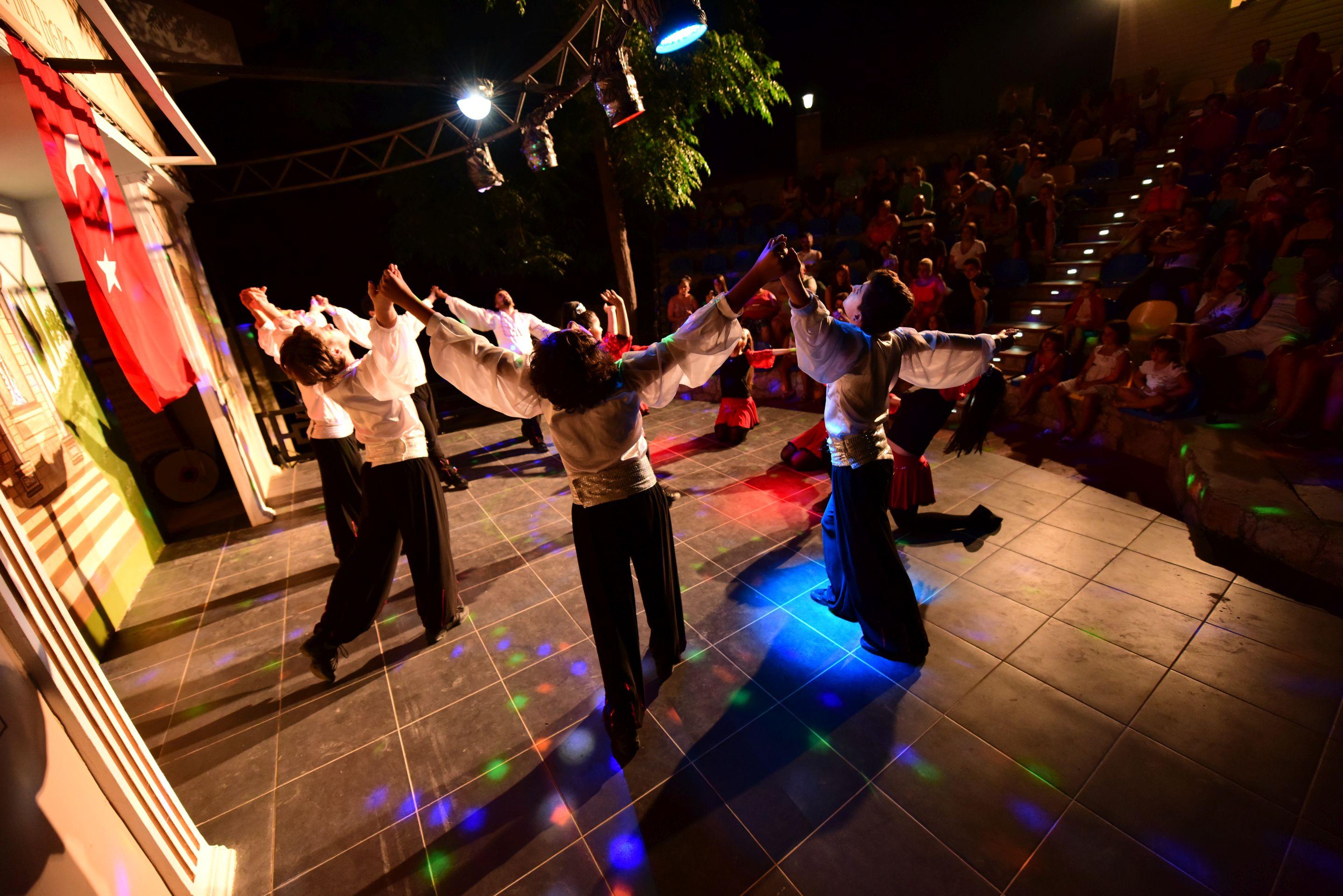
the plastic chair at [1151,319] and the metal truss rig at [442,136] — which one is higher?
the metal truss rig at [442,136]

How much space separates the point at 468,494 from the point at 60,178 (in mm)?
3507

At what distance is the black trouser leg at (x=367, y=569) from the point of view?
2727mm

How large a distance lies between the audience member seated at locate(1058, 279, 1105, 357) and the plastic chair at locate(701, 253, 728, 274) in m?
6.01

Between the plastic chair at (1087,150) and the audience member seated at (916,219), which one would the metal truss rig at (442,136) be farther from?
the plastic chair at (1087,150)

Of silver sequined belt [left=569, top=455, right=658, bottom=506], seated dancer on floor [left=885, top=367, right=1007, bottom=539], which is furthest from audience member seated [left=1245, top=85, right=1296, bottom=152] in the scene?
silver sequined belt [left=569, top=455, right=658, bottom=506]

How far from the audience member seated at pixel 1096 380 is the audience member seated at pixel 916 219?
332cm

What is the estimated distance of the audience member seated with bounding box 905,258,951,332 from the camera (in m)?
6.55

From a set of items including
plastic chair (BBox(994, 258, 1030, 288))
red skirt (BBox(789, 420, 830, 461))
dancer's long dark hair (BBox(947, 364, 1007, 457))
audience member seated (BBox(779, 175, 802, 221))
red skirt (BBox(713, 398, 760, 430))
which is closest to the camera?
dancer's long dark hair (BBox(947, 364, 1007, 457))

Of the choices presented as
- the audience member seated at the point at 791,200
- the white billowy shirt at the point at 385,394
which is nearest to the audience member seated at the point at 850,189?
the audience member seated at the point at 791,200

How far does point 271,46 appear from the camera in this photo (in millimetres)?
8406

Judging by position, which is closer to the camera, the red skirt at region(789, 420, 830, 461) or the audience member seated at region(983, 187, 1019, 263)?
the red skirt at region(789, 420, 830, 461)

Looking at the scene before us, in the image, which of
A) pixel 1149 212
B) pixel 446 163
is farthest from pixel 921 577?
pixel 446 163

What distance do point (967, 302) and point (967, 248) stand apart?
759 mm

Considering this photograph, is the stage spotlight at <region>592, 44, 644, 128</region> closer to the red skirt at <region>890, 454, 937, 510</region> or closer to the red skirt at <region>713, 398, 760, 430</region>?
the red skirt at <region>713, 398, 760, 430</region>
